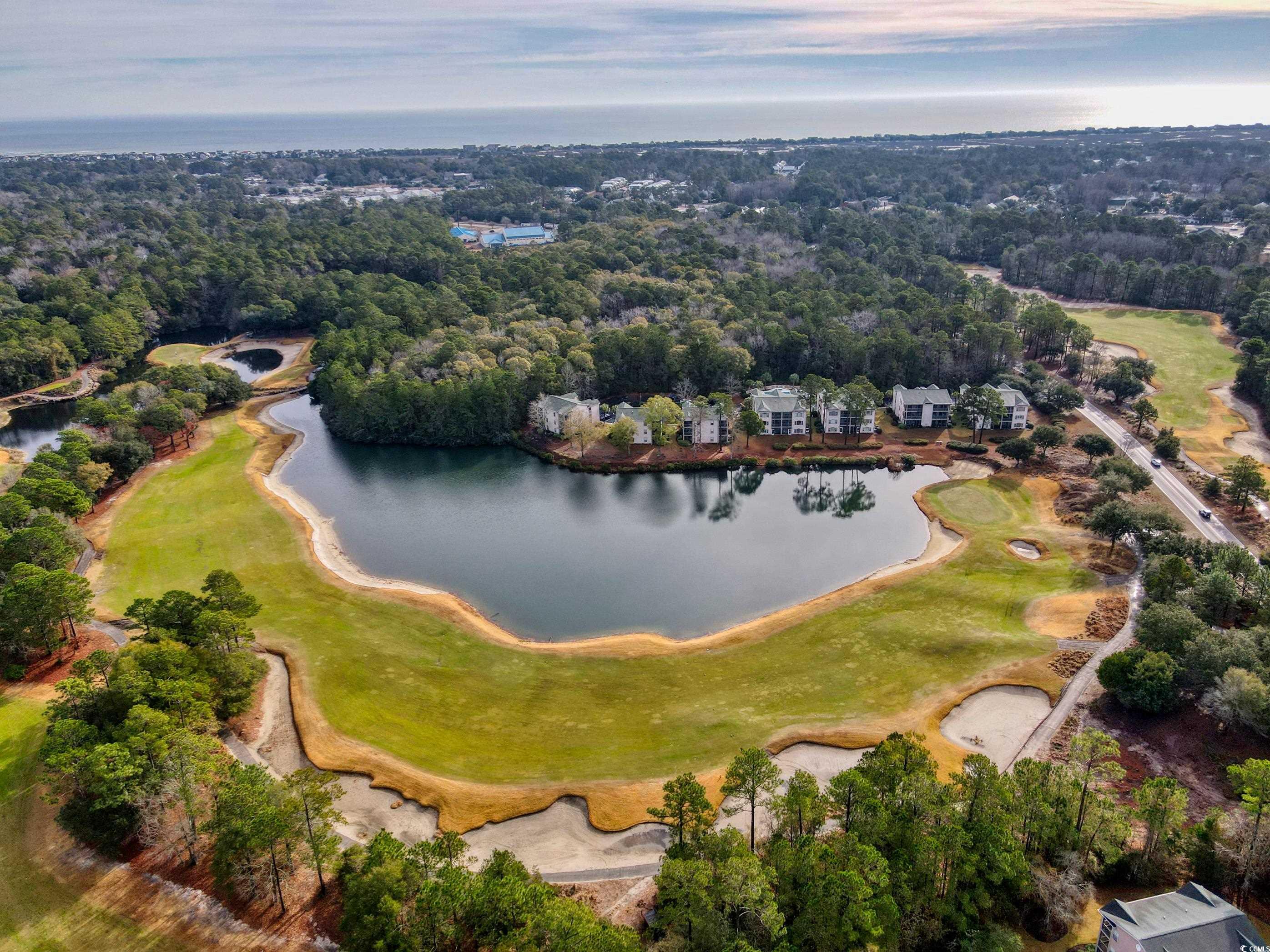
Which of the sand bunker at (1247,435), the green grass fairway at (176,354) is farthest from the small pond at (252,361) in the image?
the sand bunker at (1247,435)

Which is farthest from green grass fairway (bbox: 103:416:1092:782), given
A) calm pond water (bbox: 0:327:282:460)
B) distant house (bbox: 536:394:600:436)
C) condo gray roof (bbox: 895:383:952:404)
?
calm pond water (bbox: 0:327:282:460)

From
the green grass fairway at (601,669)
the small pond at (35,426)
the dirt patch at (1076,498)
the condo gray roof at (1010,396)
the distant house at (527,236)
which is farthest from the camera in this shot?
the distant house at (527,236)

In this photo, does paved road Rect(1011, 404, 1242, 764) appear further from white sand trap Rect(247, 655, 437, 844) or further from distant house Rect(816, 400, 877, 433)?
white sand trap Rect(247, 655, 437, 844)

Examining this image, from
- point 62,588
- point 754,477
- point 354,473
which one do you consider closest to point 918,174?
point 754,477

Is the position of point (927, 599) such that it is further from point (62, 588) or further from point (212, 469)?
point (212, 469)

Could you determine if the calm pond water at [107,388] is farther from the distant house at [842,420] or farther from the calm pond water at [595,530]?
the distant house at [842,420]

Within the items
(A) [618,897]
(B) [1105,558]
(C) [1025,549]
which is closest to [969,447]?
(C) [1025,549]
